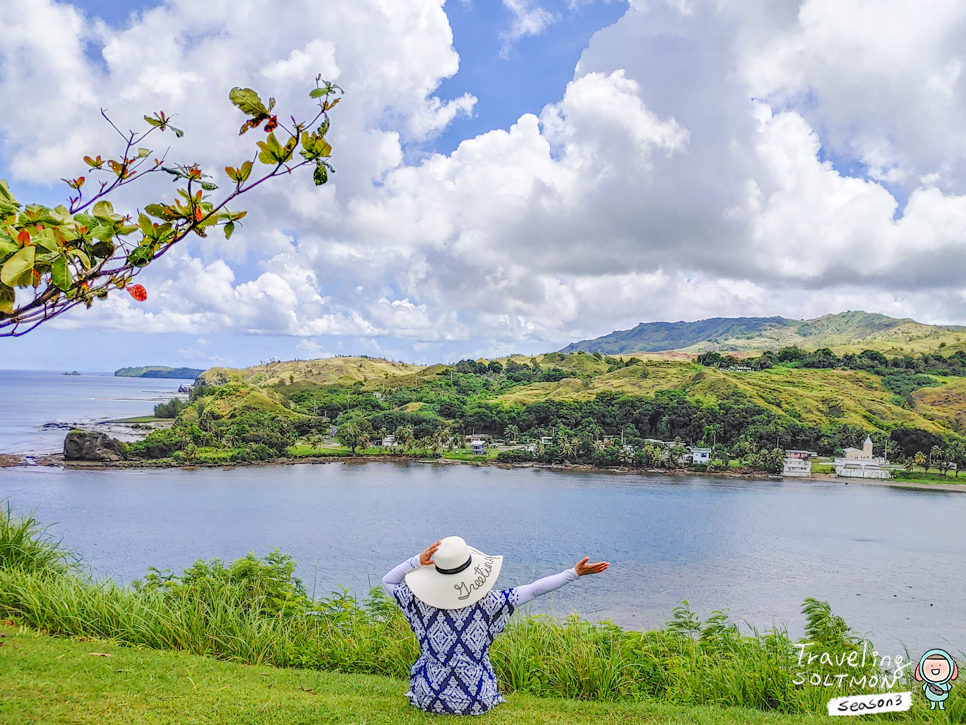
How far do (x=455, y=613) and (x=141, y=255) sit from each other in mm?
1935

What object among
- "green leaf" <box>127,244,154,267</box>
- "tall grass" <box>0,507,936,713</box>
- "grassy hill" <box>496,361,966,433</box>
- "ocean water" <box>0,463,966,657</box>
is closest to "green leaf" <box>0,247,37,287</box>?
"green leaf" <box>127,244,154,267</box>

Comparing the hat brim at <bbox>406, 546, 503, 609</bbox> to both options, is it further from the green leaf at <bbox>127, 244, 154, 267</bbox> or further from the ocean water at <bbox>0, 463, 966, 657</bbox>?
the ocean water at <bbox>0, 463, 966, 657</bbox>

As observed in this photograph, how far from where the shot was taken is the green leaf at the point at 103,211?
1.44 metres

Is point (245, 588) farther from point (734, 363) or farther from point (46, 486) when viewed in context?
point (734, 363)

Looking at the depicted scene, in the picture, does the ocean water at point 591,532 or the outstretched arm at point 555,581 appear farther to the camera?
the ocean water at point 591,532

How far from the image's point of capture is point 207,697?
2.81m

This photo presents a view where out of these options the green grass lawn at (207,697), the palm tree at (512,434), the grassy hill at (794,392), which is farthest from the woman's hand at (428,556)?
the grassy hill at (794,392)

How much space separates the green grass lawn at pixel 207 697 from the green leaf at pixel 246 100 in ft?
8.26

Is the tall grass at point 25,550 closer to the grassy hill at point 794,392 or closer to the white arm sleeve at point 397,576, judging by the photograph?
the white arm sleeve at point 397,576

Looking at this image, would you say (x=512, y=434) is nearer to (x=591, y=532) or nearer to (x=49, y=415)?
(x=591, y=532)

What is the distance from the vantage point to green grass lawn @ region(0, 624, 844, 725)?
2.58 m

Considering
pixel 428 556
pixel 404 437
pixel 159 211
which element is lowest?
pixel 404 437

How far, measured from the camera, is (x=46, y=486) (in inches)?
1005

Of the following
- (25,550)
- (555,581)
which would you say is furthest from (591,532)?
(555,581)
